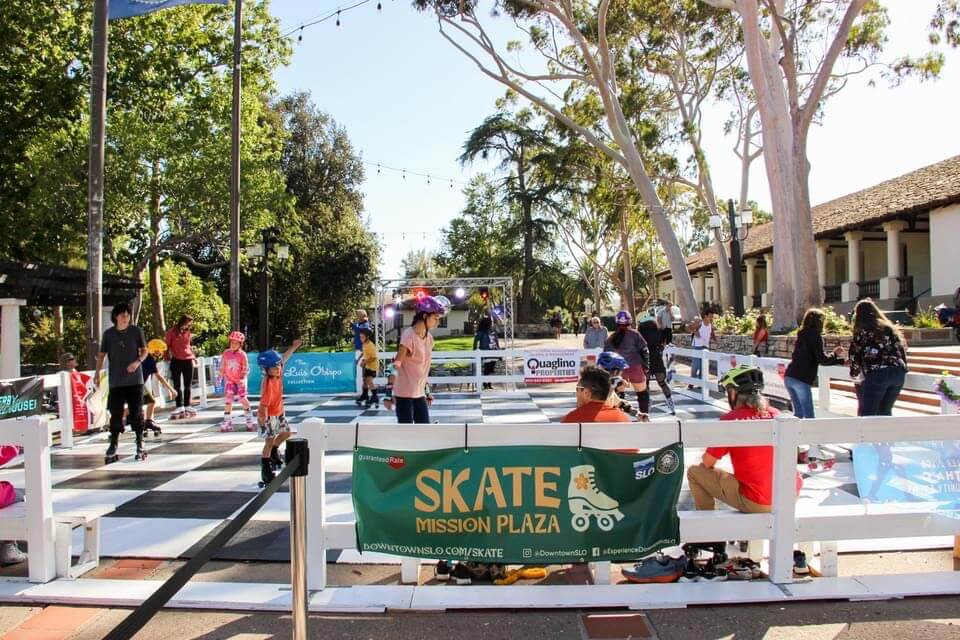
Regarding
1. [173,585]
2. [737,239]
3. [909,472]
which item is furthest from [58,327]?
[909,472]

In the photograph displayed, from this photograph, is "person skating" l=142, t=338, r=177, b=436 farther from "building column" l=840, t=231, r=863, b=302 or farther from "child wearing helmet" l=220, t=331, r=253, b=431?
"building column" l=840, t=231, r=863, b=302

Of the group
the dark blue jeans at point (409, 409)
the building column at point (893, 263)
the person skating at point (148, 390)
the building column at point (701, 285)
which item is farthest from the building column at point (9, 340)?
the building column at point (701, 285)

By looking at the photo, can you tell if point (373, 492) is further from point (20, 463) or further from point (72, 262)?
point (72, 262)

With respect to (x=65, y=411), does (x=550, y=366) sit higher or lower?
higher

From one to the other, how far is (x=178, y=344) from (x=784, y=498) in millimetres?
9826

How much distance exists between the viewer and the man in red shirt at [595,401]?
4285 mm

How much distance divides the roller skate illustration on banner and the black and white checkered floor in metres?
1.51

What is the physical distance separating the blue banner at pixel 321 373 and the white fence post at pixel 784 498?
36.6 feet

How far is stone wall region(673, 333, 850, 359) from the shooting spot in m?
15.3

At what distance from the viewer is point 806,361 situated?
7.32 meters

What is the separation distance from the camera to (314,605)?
12.1 feet

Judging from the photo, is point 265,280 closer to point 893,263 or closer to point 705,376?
point 705,376

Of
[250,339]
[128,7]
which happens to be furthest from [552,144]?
[128,7]

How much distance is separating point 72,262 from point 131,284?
713 cm
